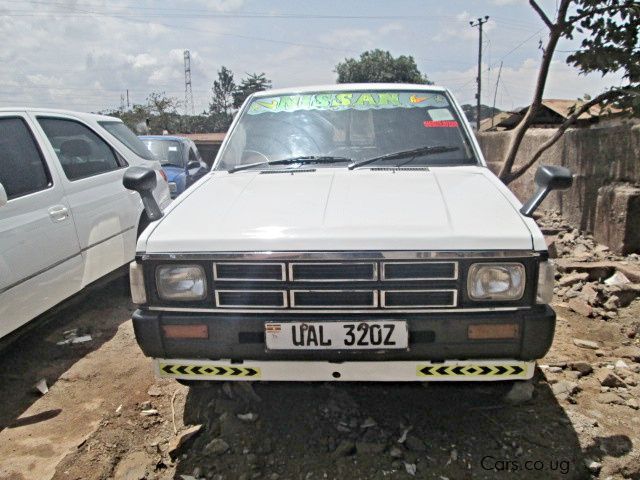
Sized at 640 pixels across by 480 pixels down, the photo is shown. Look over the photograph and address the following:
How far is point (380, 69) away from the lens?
160 feet

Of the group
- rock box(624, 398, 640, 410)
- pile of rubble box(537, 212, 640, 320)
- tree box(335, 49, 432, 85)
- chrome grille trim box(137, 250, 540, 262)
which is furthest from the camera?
tree box(335, 49, 432, 85)

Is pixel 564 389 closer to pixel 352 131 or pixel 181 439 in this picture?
pixel 352 131

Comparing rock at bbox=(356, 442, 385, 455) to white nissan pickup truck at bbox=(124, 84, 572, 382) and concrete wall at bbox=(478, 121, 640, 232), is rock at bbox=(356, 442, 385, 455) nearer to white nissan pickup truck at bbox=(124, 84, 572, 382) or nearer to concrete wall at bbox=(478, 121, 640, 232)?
white nissan pickup truck at bbox=(124, 84, 572, 382)

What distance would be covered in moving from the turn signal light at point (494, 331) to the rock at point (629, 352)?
6.01 feet

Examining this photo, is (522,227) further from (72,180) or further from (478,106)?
(478,106)

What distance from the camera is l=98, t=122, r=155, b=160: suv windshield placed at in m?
4.95

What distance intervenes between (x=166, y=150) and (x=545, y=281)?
7.75 metres

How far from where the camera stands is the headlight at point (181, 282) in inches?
87.7

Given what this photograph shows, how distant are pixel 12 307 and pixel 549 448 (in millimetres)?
3052

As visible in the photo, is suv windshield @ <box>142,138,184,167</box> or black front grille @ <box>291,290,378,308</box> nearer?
black front grille @ <box>291,290,378,308</box>

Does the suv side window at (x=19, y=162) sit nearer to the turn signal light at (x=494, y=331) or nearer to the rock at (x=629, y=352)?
the turn signal light at (x=494, y=331)

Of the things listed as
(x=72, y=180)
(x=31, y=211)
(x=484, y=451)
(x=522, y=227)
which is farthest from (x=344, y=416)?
(x=72, y=180)

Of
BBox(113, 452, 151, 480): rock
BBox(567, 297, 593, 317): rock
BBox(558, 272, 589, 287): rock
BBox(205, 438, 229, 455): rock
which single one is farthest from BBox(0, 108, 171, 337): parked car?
BBox(558, 272, 589, 287): rock

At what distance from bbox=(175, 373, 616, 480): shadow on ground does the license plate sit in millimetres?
411
